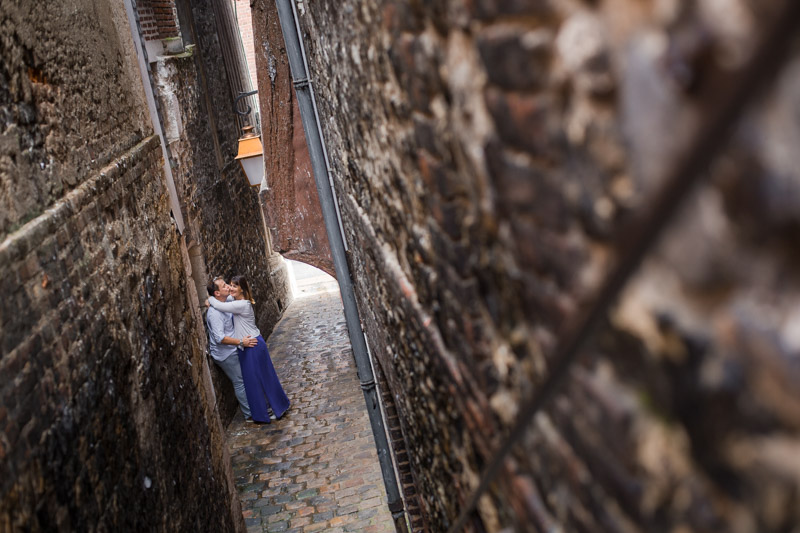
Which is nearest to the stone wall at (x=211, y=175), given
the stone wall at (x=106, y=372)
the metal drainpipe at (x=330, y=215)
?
the stone wall at (x=106, y=372)

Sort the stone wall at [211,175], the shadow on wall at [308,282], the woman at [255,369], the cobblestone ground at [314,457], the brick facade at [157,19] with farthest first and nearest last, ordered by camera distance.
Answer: the shadow on wall at [308,282], the woman at [255,369], the stone wall at [211,175], the brick facade at [157,19], the cobblestone ground at [314,457]

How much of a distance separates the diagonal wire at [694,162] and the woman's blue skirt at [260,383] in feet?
28.1

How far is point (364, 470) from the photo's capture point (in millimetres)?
7488

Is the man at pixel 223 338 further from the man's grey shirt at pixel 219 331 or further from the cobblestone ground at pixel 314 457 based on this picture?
the cobblestone ground at pixel 314 457

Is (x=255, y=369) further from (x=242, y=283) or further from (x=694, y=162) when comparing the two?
(x=694, y=162)

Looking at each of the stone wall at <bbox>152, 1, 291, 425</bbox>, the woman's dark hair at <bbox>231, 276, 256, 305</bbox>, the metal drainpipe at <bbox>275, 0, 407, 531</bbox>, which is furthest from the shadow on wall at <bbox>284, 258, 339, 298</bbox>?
the metal drainpipe at <bbox>275, 0, 407, 531</bbox>

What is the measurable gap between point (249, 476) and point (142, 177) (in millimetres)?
3769

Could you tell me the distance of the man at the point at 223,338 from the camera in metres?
8.87

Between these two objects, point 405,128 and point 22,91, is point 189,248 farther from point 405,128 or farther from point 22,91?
point 405,128

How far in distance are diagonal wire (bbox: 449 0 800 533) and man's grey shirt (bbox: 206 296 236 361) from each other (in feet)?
27.3

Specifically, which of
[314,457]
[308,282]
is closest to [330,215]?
[314,457]

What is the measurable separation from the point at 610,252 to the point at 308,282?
17.6m

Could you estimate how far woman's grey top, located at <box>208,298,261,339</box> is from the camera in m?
8.80

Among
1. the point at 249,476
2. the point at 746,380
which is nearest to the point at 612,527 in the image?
the point at 746,380
